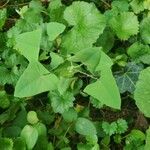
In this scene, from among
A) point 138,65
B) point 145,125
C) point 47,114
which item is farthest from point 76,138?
point 138,65

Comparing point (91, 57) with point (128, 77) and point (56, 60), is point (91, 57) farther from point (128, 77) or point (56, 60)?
point (128, 77)

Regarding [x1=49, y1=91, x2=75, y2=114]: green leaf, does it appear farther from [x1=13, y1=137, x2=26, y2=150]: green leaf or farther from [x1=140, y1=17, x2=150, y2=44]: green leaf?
[x1=140, y1=17, x2=150, y2=44]: green leaf

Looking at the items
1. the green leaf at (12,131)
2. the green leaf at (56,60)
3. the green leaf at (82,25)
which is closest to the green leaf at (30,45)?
the green leaf at (56,60)

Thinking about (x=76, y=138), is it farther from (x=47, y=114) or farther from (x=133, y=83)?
(x=133, y=83)

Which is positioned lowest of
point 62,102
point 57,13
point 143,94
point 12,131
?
point 12,131

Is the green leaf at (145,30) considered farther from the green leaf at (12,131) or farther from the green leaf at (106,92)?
the green leaf at (12,131)

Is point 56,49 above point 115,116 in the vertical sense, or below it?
above

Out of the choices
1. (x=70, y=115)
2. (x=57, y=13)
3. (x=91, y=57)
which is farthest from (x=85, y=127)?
(x=57, y=13)
